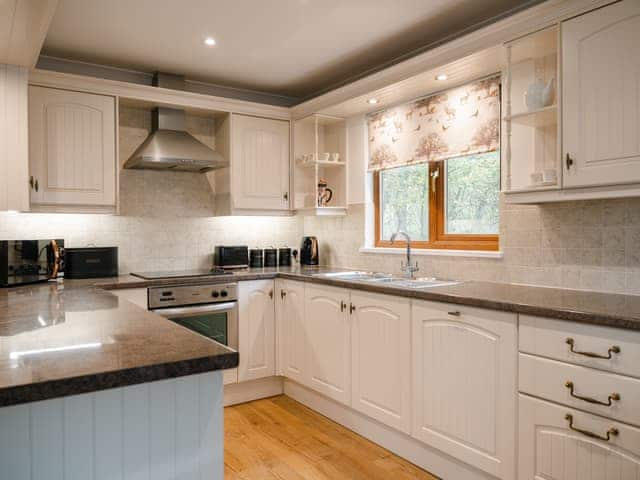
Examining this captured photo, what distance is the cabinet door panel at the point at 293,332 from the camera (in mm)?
3344

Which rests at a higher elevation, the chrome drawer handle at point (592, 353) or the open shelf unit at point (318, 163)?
the open shelf unit at point (318, 163)

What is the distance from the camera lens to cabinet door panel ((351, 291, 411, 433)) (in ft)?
8.23

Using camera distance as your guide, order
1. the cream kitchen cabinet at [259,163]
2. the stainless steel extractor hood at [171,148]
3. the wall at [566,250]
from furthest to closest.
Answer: the cream kitchen cabinet at [259,163] → the stainless steel extractor hood at [171,148] → the wall at [566,250]

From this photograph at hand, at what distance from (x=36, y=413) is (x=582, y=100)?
7.22 ft

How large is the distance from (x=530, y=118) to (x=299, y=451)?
215 centimetres

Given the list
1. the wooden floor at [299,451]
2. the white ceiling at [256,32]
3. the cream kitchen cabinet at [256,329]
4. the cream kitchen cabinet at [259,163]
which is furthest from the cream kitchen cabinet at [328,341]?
the white ceiling at [256,32]

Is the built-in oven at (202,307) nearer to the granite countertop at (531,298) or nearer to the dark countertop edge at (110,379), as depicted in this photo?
the granite countertop at (531,298)

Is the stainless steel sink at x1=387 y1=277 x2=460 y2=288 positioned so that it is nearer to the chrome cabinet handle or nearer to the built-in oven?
the chrome cabinet handle

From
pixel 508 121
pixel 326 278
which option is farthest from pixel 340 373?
pixel 508 121

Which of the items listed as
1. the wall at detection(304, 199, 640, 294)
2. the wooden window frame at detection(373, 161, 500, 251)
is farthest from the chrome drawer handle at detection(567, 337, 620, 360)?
the wooden window frame at detection(373, 161, 500, 251)

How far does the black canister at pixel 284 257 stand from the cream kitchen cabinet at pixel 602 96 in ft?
8.28

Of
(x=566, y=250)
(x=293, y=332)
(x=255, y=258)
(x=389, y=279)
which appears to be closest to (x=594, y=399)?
(x=566, y=250)

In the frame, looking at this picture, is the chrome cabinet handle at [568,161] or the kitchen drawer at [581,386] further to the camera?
the chrome cabinet handle at [568,161]

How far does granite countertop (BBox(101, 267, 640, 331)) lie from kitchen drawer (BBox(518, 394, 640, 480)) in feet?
1.18
